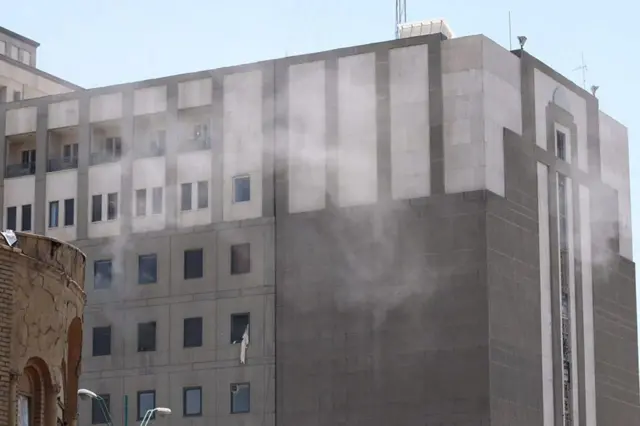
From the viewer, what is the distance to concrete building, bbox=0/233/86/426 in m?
39.8

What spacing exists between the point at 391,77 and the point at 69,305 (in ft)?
148

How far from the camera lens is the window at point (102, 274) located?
91.4m

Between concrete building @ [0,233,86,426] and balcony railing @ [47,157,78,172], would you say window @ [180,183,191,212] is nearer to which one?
balcony railing @ [47,157,78,172]

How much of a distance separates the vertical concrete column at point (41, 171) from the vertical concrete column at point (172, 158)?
23.8 feet

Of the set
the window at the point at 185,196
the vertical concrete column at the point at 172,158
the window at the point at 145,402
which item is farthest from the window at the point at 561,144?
the window at the point at 145,402

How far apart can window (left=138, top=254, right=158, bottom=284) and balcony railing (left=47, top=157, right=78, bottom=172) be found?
729 centimetres

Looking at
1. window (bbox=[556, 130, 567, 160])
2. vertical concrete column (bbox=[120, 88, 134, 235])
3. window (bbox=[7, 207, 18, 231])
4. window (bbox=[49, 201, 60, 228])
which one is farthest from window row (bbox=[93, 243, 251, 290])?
window (bbox=[556, 130, 567, 160])

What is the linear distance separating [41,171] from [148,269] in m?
8.91

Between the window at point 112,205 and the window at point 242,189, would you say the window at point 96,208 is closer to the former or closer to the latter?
the window at point 112,205

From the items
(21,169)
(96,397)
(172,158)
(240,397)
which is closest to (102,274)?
(172,158)

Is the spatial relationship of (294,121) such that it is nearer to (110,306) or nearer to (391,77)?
(391,77)

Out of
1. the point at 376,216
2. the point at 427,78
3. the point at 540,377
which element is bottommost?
the point at 540,377

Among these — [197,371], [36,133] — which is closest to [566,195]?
[197,371]

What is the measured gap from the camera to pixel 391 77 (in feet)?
285
